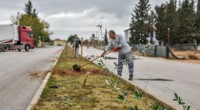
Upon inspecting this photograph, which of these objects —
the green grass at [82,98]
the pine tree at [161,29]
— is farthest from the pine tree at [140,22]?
the green grass at [82,98]

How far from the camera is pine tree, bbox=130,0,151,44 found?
8357 centimetres

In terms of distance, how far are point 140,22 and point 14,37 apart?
40.8m

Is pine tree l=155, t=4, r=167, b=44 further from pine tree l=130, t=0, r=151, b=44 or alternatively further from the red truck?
→ the red truck

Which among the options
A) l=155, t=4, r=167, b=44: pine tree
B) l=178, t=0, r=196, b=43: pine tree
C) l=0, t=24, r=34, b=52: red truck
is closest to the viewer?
l=0, t=24, r=34, b=52: red truck

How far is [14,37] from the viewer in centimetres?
4862

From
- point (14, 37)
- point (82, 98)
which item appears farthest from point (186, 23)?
point (82, 98)

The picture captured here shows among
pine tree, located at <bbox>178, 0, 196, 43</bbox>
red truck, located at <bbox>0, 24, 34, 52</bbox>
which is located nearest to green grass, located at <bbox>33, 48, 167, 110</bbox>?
red truck, located at <bbox>0, 24, 34, 52</bbox>

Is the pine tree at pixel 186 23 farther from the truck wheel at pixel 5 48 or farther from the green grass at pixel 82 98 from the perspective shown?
the green grass at pixel 82 98

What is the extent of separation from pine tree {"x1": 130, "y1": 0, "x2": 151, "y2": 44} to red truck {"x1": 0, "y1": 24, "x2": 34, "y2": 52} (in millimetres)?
35264

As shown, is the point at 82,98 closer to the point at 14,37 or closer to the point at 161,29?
the point at 14,37

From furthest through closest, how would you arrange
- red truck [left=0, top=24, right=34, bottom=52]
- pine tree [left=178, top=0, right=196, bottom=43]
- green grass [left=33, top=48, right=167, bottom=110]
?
pine tree [left=178, top=0, right=196, bottom=43], red truck [left=0, top=24, right=34, bottom=52], green grass [left=33, top=48, right=167, bottom=110]

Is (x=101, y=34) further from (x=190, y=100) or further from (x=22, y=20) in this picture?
(x=22, y=20)

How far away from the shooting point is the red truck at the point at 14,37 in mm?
48625

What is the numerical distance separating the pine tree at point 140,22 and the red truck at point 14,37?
35.3 m
